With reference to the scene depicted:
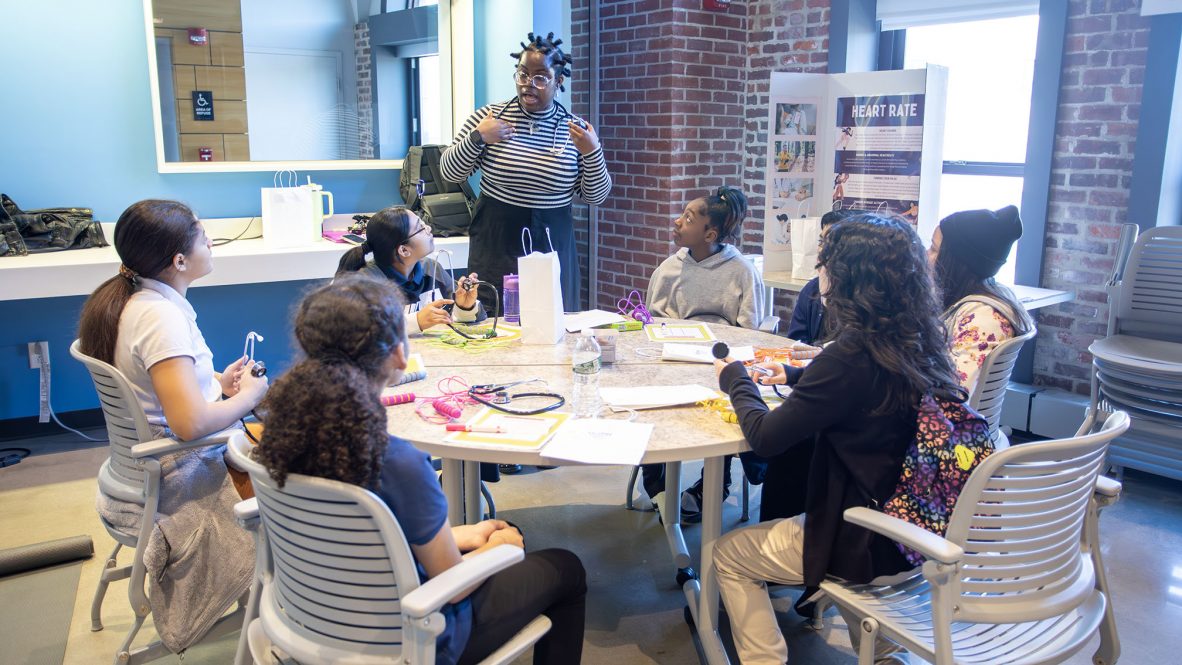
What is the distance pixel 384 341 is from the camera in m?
1.61

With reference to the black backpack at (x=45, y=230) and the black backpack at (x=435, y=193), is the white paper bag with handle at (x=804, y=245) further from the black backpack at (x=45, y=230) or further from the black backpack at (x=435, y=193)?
the black backpack at (x=45, y=230)

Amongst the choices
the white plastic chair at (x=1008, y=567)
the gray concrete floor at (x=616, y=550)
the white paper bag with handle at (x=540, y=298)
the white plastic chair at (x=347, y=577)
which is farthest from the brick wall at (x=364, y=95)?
the white plastic chair at (x=1008, y=567)

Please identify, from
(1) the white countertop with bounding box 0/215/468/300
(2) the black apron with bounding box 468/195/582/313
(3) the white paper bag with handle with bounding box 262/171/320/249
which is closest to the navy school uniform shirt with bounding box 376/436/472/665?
(2) the black apron with bounding box 468/195/582/313

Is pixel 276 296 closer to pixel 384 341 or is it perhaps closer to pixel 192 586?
pixel 192 586

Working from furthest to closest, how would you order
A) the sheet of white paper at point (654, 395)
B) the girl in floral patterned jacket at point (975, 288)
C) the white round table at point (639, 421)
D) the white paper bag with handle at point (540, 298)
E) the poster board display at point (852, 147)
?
1. the poster board display at point (852, 147)
2. the white paper bag with handle at point (540, 298)
3. the girl in floral patterned jacket at point (975, 288)
4. the sheet of white paper at point (654, 395)
5. the white round table at point (639, 421)

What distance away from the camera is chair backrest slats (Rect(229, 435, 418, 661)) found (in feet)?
4.83

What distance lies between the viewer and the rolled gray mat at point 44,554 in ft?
9.61

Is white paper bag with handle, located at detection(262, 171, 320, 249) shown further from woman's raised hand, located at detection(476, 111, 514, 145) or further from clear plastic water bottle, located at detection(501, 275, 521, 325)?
clear plastic water bottle, located at detection(501, 275, 521, 325)

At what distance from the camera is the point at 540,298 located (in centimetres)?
289

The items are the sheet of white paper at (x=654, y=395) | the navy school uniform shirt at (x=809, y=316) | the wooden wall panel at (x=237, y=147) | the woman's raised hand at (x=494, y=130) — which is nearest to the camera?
the sheet of white paper at (x=654, y=395)

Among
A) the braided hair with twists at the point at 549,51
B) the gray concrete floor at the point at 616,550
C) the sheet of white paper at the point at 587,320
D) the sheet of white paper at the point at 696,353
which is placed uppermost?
the braided hair with twists at the point at 549,51

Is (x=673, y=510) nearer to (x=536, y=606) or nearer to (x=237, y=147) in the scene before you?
(x=536, y=606)

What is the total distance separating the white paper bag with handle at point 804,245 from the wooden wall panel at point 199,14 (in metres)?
2.80

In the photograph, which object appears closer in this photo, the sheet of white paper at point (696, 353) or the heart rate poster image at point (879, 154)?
the sheet of white paper at point (696, 353)
